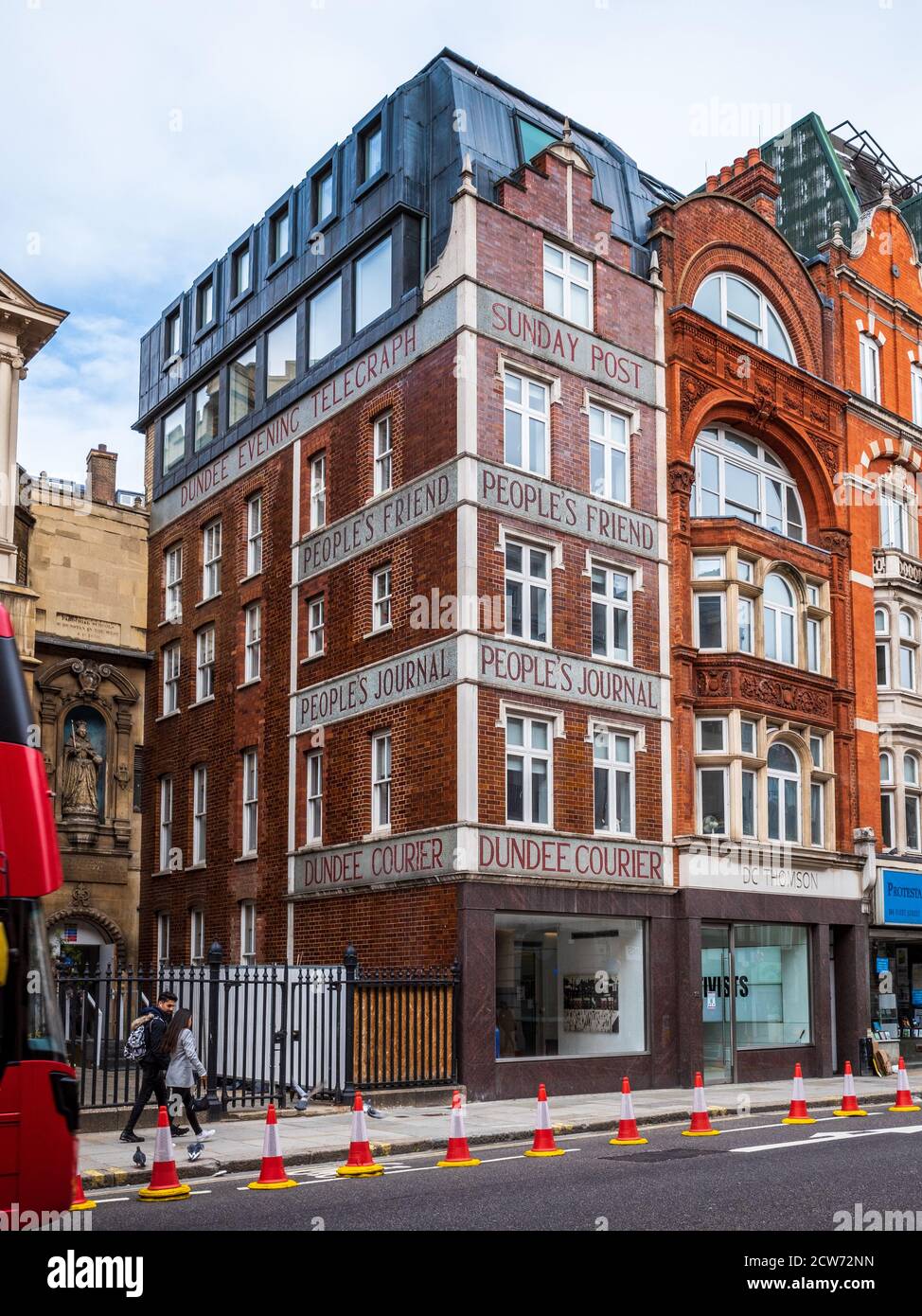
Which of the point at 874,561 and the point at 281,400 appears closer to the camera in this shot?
the point at 281,400

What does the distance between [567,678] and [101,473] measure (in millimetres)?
19341

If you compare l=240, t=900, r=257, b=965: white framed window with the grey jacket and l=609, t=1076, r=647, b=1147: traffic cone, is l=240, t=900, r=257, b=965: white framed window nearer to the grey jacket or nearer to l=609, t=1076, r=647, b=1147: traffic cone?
the grey jacket

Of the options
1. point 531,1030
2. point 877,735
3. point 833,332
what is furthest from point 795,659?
point 531,1030

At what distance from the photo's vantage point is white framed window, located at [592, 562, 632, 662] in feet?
88.3

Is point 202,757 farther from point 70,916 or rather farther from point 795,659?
point 795,659

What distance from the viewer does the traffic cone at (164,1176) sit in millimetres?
13383

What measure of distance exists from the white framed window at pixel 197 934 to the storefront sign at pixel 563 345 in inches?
559

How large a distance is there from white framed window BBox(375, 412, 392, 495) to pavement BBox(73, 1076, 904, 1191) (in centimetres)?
1125

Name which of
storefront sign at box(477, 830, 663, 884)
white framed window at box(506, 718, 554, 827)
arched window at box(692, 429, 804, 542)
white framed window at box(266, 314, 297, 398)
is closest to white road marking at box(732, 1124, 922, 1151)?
storefront sign at box(477, 830, 663, 884)

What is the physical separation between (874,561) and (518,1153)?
20524 mm

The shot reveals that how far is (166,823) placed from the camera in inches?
1358
